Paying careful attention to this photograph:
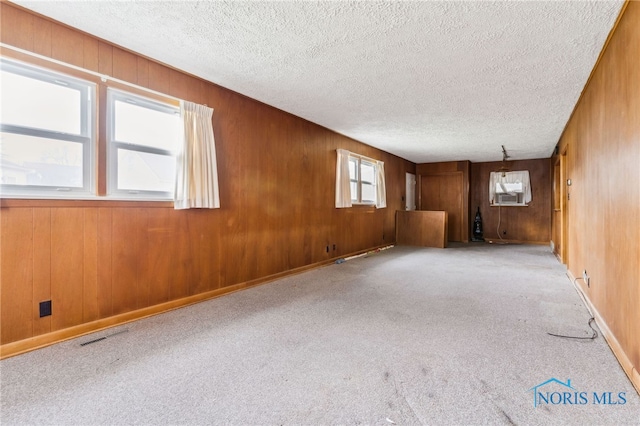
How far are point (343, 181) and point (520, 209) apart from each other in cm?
594

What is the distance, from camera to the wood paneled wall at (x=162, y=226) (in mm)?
2217

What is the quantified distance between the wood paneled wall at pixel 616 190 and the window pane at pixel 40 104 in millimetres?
3776

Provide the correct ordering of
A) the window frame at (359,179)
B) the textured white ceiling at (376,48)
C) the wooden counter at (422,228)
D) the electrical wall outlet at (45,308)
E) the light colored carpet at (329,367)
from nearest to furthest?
the light colored carpet at (329,367), the textured white ceiling at (376,48), the electrical wall outlet at (45,308), the window frame at (359,179), the wooden counter at (422,228)

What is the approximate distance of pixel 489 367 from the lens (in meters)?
1.95

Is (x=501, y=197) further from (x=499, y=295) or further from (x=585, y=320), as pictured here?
(x=585, y=320)

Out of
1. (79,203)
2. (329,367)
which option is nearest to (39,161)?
(79,203)

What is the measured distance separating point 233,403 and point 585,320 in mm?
2966

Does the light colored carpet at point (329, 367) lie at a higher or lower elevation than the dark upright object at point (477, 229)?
lower

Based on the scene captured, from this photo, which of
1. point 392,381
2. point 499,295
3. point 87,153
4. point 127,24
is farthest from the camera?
point 499,295

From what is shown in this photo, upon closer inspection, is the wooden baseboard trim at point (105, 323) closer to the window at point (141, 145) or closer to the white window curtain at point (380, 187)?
the window at point (141, 145)

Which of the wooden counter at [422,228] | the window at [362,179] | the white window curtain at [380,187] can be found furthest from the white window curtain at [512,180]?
the window at [362,179]

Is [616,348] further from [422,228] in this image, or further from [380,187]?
[422,228]

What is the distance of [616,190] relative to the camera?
220 cm

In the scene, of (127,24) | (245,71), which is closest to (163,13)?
(127,24)
